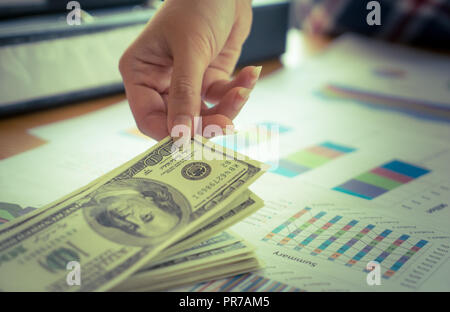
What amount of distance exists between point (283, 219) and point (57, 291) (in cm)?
34

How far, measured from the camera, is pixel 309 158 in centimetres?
96

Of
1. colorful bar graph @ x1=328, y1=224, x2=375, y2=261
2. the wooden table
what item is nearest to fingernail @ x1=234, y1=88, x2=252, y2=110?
colorful bar graph @ x1=328, y1=224, x2=375, y2=261

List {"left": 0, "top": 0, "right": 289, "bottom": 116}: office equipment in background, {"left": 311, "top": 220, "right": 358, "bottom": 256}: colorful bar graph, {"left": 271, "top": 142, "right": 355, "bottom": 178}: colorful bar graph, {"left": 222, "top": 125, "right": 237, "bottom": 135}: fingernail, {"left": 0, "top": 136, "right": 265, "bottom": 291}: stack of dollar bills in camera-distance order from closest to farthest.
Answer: {"left": 0, "top": 136, "right": 265, "bottom": 291}: stack of dollar bills → {"left": 311, "top": 220, "right": 358, "bottom": 256}: colorful bar graph → {"left": 222, "top": 125, "right": 237, "bottom": 135}: fingernail → {"left": 271, "top": 142, "right": 355, "bottom": 178}: colorful bar graph → {"left": 0, "top": 0, "right": 289, "bottom": 116}: office equipment in background

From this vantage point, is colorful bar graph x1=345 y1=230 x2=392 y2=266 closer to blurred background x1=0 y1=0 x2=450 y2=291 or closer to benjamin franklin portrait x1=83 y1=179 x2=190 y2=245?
blurred background x1=0 y1=0 x2=450 y2=291

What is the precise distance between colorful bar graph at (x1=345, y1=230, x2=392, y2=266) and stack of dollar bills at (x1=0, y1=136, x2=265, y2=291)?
12cm

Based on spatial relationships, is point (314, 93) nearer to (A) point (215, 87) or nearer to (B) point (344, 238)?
(A) point (215, 87)

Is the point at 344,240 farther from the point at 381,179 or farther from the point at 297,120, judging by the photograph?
the point at 297,120

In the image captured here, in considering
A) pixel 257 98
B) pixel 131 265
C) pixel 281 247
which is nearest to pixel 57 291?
pixel 131 265

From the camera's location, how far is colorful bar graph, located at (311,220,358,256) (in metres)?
0.65

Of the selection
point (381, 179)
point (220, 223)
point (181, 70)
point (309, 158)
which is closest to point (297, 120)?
point (309, 158)

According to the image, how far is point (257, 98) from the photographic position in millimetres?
1287

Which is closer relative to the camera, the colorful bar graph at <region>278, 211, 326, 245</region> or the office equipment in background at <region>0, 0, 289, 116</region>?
the colorful bar graph at <region>278, 211, 326, 245</region>

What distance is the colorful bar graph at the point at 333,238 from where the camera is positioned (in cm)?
65

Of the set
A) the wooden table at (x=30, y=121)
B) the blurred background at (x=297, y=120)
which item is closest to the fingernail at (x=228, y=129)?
the blurred background at (x=297, y=120)
